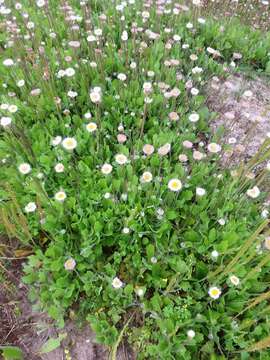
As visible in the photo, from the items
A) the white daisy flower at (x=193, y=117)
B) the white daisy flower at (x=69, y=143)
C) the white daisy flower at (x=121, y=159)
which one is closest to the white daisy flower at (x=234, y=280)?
the white daisy flower at (x=121, y=159)

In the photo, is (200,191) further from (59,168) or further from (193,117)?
(59,168)

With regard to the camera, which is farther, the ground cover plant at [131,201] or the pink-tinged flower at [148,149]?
the pink-tinged flower at [148,149]

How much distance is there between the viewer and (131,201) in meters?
2.73

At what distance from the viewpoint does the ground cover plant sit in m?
2.40

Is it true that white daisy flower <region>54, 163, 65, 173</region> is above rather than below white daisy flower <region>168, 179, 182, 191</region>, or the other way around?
below

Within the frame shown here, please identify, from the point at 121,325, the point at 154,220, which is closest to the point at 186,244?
the point at 154,220

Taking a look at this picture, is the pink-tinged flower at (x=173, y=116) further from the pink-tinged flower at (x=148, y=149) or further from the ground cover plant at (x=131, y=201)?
the pink-tinged flower at (x=148, y=149)

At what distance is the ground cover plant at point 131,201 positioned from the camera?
2404mm

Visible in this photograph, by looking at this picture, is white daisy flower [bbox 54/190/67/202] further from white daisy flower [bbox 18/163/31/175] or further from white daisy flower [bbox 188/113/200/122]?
white daisy flower [bbox 188/113/200/122]

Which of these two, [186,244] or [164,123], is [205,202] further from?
[164,123]

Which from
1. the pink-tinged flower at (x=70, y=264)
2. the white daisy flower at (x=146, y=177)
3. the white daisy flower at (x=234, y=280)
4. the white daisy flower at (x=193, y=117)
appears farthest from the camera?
the white daisy flower at (x=193, y=117)

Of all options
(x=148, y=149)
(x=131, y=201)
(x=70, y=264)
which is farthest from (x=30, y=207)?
(x=148, y=149)

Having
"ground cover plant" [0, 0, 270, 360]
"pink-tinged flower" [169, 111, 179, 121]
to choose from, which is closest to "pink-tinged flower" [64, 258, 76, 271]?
"ground cover plant" [0, 0, 270, 360]

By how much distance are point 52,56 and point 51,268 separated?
2.37m
